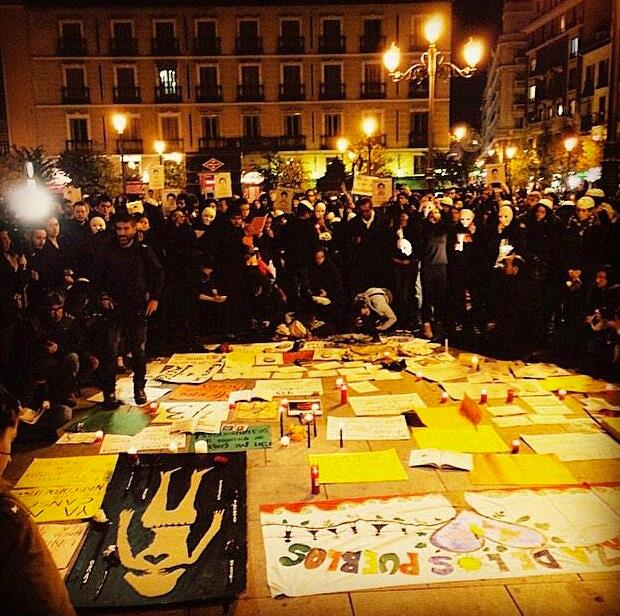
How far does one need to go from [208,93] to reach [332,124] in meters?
9.01

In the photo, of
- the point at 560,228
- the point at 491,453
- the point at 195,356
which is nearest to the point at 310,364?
the point at 195,356

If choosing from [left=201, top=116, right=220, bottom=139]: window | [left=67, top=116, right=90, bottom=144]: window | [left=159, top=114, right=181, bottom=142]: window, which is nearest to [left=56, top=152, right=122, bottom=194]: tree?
[left=67, top=116, right=90, bottom=144]: window

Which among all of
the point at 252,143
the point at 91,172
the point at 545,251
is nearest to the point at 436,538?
the point at 545,251

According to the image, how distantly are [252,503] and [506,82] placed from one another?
8085 cm

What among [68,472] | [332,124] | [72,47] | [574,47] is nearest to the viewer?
[68,472]

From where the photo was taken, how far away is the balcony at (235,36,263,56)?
159ft

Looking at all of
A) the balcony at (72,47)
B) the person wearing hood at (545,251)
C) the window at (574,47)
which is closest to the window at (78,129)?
the balcony at (72,47)

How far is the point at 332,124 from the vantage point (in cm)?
4969

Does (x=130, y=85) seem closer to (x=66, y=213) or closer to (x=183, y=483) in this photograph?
(x=66, y=213)

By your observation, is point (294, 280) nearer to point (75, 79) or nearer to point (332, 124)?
point (332, 124)

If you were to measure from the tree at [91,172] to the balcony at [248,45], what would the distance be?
45.9 ft

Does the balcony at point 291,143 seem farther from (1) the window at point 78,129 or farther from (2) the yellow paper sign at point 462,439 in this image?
(2) the yellow paper sign at point 462,439

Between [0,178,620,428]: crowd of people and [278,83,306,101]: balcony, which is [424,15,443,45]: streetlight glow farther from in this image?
[278,83,306,101]: balcony

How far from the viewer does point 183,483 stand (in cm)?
483
